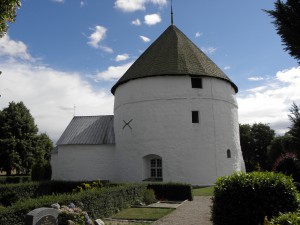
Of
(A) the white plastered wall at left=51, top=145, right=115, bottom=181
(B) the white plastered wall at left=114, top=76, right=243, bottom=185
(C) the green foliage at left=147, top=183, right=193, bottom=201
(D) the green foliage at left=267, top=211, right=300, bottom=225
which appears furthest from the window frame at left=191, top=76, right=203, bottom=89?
(D) the green foliage at left=267, top=211, right=300, bottom=225

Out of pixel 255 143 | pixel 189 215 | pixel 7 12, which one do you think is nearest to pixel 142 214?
pixel 189 215

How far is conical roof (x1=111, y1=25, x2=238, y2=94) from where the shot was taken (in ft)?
63.2

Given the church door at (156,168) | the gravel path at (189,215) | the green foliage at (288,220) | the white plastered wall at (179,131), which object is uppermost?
the white plastered wall at (179,131)

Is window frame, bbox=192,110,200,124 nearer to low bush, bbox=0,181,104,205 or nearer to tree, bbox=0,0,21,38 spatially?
low bush, bbox=0,181,104,205

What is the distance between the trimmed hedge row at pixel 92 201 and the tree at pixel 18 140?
789 inches

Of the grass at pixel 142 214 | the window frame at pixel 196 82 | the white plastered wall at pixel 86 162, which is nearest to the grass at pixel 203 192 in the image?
the grass at pixel 142 214

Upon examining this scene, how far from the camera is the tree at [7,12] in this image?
7.04 meters

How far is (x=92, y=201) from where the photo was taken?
9414 millimetres

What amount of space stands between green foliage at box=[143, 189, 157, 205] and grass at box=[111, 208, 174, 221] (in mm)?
1470

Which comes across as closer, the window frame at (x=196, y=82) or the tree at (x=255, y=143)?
the window frame at (x=196, y=82)

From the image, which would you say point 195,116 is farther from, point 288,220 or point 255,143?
point 255,143

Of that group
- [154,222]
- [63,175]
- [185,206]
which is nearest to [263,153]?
[63,175]

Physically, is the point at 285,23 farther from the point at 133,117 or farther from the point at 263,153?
the point at 263,153

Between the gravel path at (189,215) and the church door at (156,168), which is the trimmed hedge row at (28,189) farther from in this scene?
the gravel path at (189,215)
